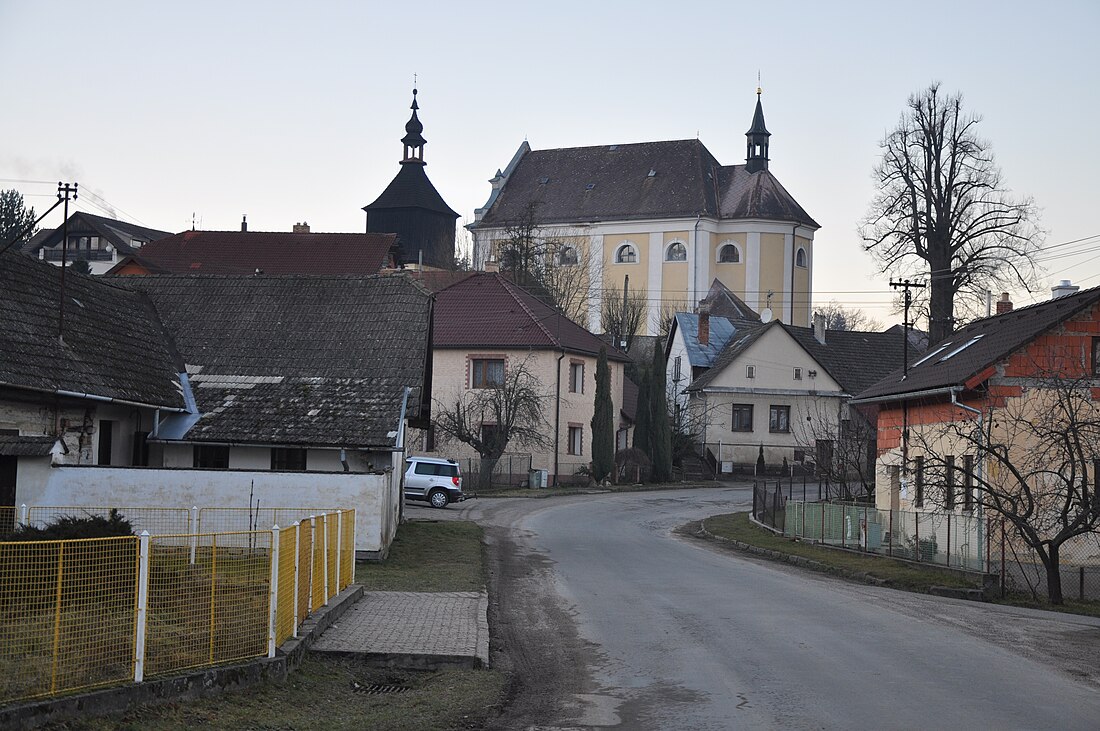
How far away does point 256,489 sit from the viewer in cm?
2262

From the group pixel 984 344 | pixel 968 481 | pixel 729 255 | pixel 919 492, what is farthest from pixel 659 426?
pixel 729 255

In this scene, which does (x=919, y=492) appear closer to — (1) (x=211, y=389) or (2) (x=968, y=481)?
(2) (x=968, y=481)

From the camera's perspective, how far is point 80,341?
24281 mm

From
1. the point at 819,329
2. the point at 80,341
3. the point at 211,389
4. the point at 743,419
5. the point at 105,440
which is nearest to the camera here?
the point at 80,341

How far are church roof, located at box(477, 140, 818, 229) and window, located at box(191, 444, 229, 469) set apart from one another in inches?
2352

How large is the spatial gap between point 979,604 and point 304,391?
14.6 meters

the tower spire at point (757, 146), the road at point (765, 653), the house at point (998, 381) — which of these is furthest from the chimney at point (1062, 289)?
the tower spire at point (757, 146)

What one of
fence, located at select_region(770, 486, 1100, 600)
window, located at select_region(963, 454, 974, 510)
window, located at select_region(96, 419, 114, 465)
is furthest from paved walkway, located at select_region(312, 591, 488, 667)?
window, located at select_region(963, 454, 974, 510)

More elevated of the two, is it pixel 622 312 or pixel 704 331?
pixel 622 312

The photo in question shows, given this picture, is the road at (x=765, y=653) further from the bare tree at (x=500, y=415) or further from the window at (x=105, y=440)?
the bare tree at (x=500, y=415)

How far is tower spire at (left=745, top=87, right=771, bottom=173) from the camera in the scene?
3551 inches

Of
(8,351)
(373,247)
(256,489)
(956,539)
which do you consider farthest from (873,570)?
(373,247)

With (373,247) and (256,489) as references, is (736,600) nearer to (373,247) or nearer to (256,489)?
(256,489)

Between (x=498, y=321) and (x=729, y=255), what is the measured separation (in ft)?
118
